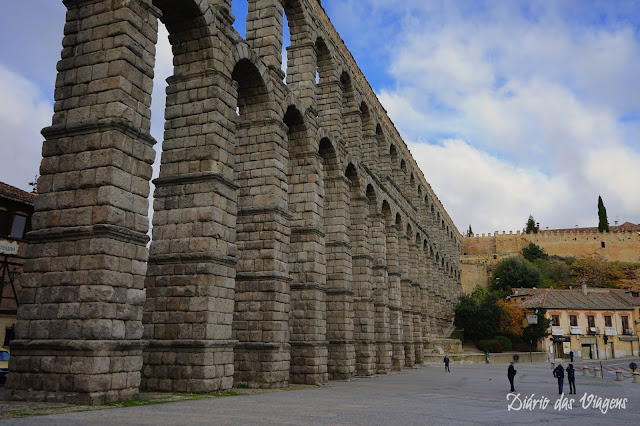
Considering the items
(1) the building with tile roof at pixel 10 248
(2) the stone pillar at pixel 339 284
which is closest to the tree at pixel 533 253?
(2) the stone pillar at pixel 339 284

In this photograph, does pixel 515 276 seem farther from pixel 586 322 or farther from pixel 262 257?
pixel 262 257

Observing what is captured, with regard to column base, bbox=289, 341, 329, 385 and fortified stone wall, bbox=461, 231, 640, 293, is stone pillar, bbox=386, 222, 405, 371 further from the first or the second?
fortified stone wall, bbox=461, 231, 640, 293

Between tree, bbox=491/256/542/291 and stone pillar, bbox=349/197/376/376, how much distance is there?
4820 centimetres

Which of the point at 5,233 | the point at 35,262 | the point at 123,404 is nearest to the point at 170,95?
the point at 35,262

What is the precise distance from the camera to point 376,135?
3206 centimetres

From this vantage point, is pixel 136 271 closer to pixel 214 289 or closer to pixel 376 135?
pixel 214 289

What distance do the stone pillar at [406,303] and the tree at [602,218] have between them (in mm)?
70485

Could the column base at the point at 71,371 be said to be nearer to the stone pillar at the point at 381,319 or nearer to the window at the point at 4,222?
the window at the point at 4,222

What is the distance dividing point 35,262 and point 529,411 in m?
10.9

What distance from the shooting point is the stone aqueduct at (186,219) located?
922 cm

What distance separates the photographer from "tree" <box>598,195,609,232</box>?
8952cm

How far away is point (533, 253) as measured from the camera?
84562 mm

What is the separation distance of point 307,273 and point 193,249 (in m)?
6.67

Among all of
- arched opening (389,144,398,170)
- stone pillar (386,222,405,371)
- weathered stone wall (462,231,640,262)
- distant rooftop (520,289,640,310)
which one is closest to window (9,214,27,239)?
stone pillar (386,222,405,371)
